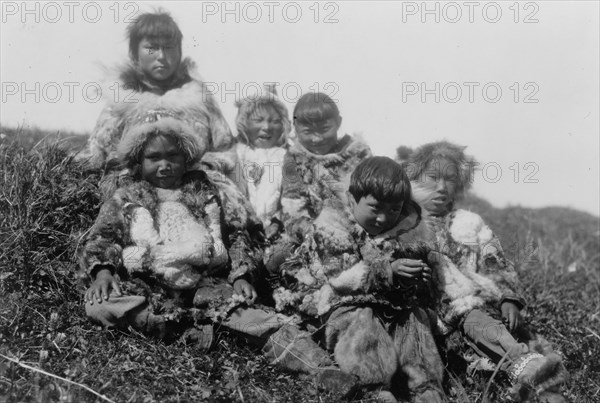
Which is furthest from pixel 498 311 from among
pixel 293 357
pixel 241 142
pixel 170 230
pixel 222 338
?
pixel 241 142

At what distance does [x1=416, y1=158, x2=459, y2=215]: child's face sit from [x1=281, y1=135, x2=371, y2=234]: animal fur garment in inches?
28.9

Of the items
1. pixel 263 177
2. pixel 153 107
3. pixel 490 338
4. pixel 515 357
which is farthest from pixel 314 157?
pixel 515 357

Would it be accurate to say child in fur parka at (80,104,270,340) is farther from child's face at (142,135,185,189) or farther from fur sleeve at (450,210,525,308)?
fur sleeve at (450,210,525,308)

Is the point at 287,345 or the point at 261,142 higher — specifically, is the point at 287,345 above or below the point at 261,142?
below

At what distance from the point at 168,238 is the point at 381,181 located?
1.45 metres

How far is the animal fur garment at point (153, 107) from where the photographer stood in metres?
5.35

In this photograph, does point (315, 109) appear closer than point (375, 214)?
No

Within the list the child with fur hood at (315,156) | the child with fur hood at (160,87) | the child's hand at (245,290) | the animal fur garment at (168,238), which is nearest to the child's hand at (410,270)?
the child's hand at (245,290)

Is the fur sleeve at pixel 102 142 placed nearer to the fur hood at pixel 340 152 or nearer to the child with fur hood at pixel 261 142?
the child with fur hood at pixel 261 142

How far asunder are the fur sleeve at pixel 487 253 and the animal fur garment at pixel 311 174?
1.01 metres

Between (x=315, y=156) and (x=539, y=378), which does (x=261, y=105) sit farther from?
(x=539, y=378)

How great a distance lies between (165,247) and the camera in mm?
4082

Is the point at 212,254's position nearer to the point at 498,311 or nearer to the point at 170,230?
the point at 170,230

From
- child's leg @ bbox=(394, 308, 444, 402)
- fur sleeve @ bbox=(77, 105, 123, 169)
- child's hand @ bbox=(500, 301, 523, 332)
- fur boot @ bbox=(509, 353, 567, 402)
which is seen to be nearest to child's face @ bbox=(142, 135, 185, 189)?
fur sleeve @ bbox=(77, 105, 123, 169)
